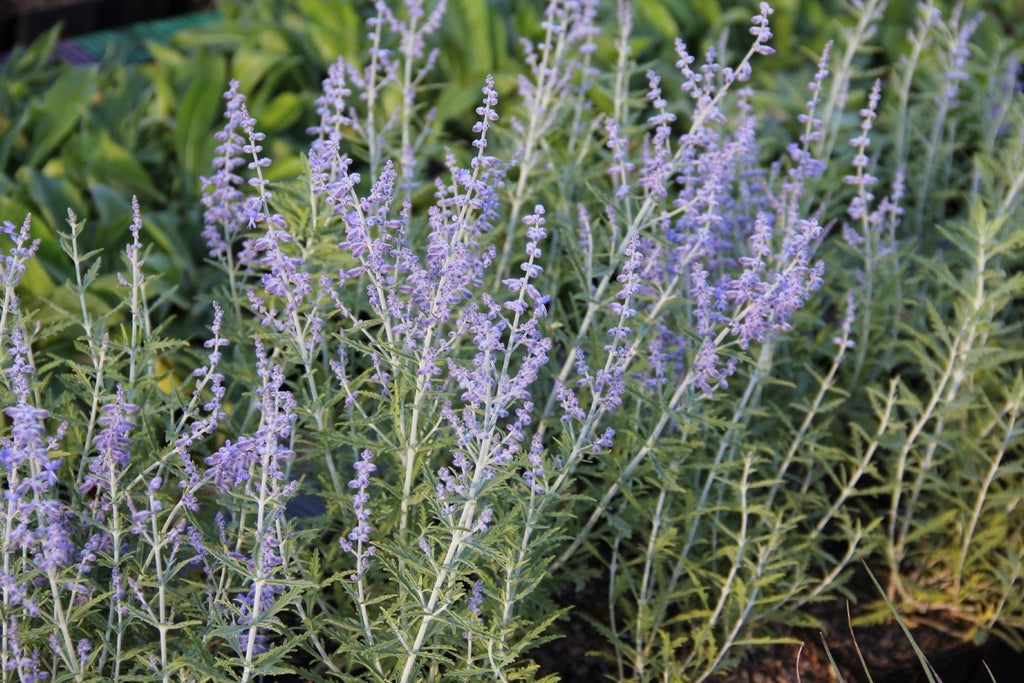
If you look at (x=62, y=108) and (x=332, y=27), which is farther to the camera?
(x=332, y=27)

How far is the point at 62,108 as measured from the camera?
4.61m

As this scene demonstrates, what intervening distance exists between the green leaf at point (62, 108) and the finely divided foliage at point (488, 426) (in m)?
0.95

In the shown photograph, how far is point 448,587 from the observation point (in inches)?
91.2

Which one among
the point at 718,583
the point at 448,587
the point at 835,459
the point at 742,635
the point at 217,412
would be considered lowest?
the point at 742,635

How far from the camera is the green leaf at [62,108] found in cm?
444

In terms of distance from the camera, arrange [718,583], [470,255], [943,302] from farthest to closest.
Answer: [943,302] → [718,583] → [470,255]

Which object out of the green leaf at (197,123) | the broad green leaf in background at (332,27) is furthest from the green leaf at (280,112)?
the broad green leaf in background at (332,27)

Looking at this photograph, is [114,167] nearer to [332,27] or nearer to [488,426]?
[332,27]

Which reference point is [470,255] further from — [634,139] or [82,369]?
[634,139]

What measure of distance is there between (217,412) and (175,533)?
24 cm

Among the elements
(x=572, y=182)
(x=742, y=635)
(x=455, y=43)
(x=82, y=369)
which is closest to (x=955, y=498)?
(x=742, y=635)

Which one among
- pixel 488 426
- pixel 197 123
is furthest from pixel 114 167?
pixel 488 426

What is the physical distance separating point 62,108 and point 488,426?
3.07 metres

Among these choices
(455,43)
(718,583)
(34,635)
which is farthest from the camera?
(455,43)
